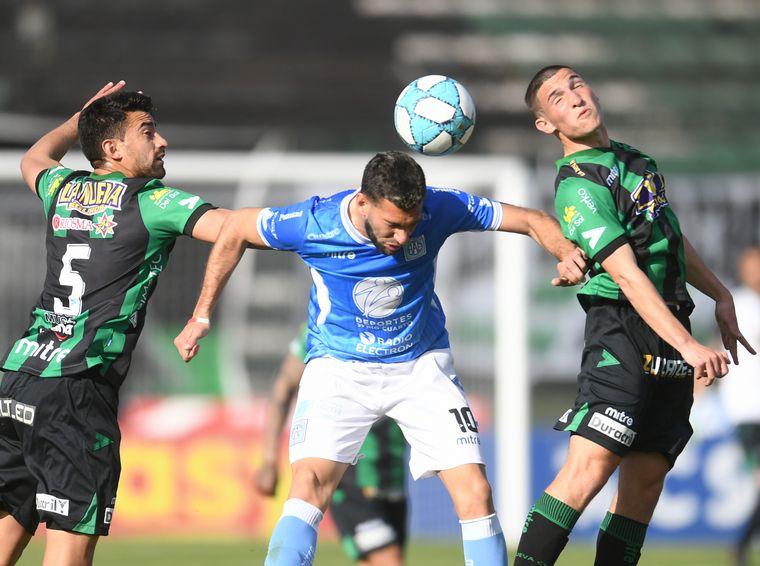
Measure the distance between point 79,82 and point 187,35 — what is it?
2.65m

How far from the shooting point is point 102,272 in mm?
5277

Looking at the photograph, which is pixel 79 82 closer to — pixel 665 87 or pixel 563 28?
pixel 563 28

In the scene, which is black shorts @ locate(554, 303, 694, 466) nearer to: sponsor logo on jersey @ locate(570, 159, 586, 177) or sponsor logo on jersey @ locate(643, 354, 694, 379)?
sponsor logo on jersey @ locate(643, 354, 694, 379)

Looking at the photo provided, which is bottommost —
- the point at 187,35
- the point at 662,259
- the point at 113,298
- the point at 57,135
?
the point at 113,298

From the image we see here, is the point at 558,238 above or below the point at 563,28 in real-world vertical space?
below

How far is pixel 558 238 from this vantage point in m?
5.27

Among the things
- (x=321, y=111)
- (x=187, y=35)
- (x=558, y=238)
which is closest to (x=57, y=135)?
(x=558, y=238)

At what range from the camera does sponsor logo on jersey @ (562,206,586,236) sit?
5.17m

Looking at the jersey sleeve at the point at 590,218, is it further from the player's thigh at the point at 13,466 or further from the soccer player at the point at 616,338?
the player's thigh at the point at 13,466

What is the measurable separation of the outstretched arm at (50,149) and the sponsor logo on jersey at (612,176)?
2.27 m

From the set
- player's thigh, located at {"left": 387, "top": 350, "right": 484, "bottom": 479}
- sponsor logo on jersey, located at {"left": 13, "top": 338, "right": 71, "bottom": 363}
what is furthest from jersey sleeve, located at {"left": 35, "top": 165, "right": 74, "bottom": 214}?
player's thigh, located at {"left": 387, "top": 350, "right": 484, "bottom": 479}

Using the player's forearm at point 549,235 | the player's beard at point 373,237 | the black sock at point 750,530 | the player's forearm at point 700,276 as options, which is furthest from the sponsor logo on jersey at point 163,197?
the black sock at point 750,530

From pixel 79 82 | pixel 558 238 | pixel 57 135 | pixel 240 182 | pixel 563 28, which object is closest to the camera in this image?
pixel 558 238

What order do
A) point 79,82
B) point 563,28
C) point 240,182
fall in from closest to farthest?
point 240,182 < point 79,82 < point 563,28
